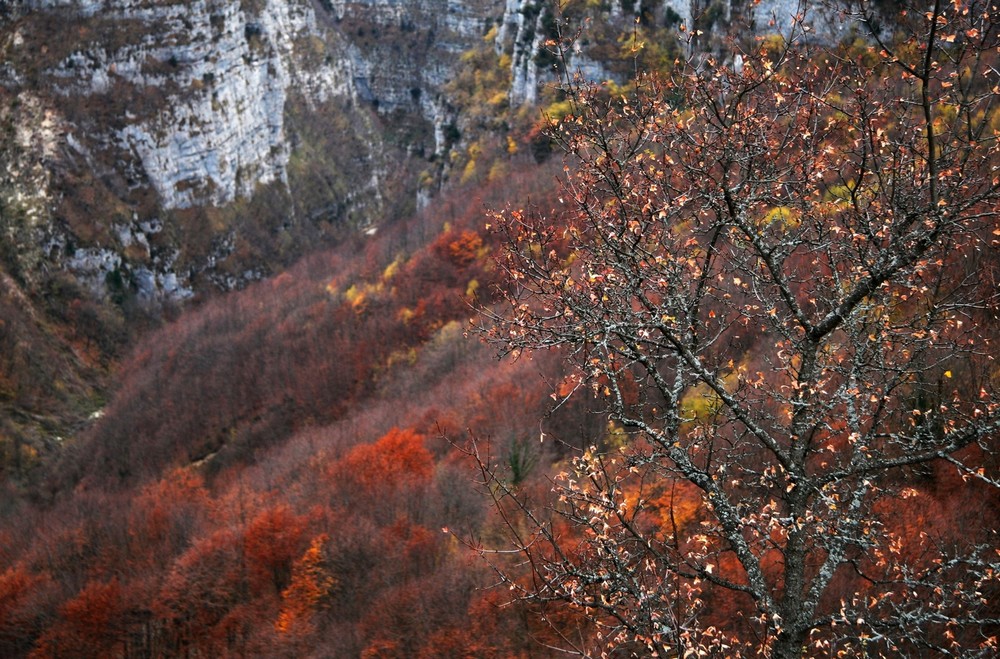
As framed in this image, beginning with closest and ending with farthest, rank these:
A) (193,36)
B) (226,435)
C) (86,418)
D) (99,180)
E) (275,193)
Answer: (226,435) < (86,418) < (99,180) < (193,36) < (275,193)

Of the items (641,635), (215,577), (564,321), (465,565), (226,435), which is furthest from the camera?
(226,435)

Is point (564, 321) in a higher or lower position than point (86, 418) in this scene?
higher

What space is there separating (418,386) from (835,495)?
136ft

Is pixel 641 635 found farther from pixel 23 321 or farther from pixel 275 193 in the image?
pixel 275 193

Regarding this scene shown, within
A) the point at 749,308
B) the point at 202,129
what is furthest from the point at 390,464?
the point at 202,129

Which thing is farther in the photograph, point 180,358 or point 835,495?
point 180,358

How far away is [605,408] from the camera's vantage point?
15875mm

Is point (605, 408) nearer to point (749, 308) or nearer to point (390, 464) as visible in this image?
point (749, 308)

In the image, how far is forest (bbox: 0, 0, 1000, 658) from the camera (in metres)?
6.91

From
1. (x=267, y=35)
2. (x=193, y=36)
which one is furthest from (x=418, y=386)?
(x=267, y=35)

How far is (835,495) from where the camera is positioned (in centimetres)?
693

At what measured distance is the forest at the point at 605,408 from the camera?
691 cm

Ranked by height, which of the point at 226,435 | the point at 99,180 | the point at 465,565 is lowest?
the point at 226,435

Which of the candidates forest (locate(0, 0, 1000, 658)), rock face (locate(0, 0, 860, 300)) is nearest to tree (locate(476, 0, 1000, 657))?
forest (locate(0, 0, 1000, 658))
